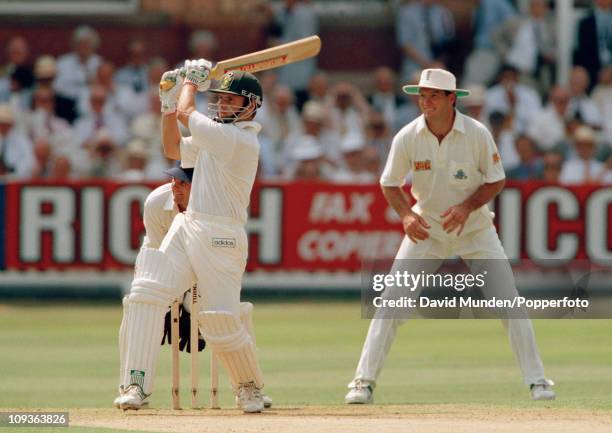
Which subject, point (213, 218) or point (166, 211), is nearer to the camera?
point (213, 218)

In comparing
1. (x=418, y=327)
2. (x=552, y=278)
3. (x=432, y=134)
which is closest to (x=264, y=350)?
(x=418, y=327)

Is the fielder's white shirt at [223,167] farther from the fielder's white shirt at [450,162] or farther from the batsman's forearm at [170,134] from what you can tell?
the fielder's white shirt at [450,162]

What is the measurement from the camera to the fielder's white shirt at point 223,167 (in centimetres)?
821

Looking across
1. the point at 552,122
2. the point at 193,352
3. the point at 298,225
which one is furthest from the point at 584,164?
the point at 193,352

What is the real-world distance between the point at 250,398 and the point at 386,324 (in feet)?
4.04

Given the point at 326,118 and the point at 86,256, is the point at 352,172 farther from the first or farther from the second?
the point at 86,256

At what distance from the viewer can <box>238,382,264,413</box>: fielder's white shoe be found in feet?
27.7

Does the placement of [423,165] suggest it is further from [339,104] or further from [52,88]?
[52,88]

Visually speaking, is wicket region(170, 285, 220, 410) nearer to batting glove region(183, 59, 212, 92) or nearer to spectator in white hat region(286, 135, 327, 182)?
batting glove region(183, 59, 212, 92)

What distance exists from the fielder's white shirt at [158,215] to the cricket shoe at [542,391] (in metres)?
2.41

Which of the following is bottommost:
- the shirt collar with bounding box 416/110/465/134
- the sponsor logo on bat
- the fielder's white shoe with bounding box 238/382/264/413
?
the fielder's white shoe with bounding box 238/382/264/413

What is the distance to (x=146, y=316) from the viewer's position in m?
8.26

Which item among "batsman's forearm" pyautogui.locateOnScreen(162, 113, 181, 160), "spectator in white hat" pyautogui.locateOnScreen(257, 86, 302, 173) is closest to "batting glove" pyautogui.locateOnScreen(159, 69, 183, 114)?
"batsman's forearm" pyautogui.locateOnScreen(162, 113, 181, 160)

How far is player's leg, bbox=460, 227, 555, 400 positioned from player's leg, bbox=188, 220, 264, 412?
1692mm
